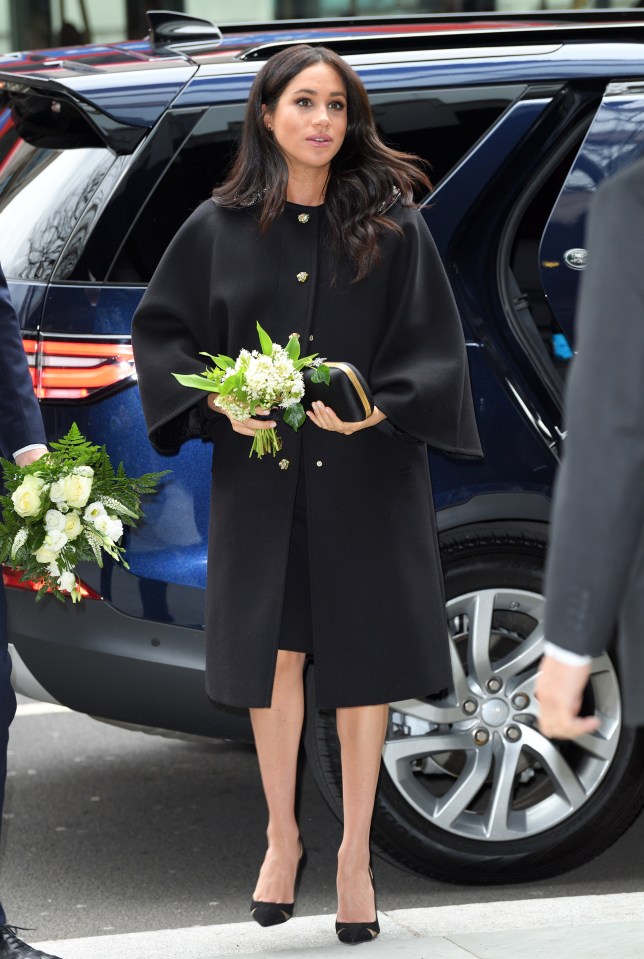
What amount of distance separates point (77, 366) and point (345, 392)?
765 millimetres

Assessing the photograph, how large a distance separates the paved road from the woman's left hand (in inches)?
51.8

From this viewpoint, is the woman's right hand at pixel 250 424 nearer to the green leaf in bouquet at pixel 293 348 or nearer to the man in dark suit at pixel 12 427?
the green leaf in bouquet at pixel 293 348

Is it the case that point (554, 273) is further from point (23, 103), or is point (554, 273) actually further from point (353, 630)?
point (23, 103)

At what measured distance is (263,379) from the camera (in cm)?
307

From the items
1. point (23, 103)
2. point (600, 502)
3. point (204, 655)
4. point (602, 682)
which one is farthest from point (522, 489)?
point (600, 502)

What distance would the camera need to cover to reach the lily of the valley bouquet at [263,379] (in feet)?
10.1

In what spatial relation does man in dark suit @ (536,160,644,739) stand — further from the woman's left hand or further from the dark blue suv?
the dark blue suv

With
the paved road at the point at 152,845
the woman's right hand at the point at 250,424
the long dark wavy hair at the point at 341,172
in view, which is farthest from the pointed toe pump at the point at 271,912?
the long dark wavy hair at the point at 341,172

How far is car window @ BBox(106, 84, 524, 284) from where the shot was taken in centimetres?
366

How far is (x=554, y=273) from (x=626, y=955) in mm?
1554

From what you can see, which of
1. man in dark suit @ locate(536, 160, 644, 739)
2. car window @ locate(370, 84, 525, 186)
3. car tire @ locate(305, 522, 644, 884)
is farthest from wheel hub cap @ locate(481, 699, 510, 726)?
man in dark suit @ locate(536, 160, 644, 739)

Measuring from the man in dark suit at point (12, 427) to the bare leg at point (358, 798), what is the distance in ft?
2.11

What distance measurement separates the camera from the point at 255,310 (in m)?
3.33

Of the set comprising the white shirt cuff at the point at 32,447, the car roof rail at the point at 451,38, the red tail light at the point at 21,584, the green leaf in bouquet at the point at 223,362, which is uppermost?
the car roof rail at the point at 451,38
